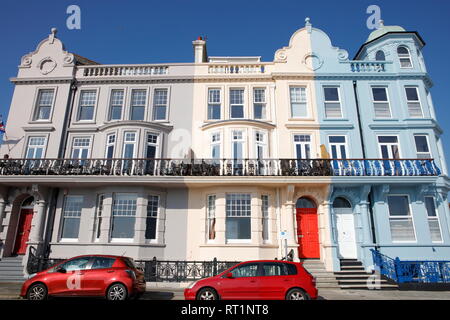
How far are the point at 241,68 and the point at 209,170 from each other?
761 centimetres

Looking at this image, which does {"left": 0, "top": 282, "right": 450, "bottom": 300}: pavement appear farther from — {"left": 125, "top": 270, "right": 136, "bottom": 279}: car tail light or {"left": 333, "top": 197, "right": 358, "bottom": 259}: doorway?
{"left": 333, "top": 197, "right": 358, "bottom": 259}: doorway

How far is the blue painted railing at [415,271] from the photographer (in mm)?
13414

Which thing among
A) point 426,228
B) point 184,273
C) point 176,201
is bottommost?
point 184,273

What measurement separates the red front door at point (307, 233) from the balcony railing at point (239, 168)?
2.28 m

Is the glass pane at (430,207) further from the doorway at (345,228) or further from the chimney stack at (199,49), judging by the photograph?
the chimney stack at (199,49)

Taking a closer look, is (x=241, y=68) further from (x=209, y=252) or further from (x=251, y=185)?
(x=209, y=252)

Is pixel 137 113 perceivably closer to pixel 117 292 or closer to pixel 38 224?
pixel 38 224

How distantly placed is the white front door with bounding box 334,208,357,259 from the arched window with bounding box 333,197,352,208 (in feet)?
0.61

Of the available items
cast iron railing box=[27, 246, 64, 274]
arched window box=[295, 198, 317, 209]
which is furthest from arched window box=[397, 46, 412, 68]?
cast iron railing box=[27, 246, 64, 274]

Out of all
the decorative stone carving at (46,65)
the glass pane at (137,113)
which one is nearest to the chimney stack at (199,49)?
the glass pane at (137,113)

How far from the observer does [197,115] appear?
17.9 metres
